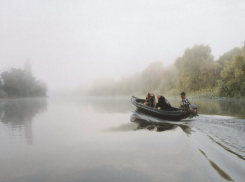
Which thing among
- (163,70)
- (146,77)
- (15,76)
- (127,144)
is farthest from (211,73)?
(15,76)

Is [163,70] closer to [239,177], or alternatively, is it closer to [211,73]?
[211,73]

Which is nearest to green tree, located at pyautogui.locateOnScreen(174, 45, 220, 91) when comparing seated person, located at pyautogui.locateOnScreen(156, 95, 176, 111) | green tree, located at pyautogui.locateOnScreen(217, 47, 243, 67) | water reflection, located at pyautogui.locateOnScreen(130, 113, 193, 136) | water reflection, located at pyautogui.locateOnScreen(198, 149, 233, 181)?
green tree, located at pyautogui.locateOnScreen(217, 47, 243, 67)

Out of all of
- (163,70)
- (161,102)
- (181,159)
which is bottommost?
(181,159)

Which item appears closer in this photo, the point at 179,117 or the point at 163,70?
the point at 179,117

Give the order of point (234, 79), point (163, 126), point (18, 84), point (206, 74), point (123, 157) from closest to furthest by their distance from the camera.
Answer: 1. point (123, 157)
2. point (163, 126)
3. point (234, 79)
4. point (206, 74)
5. point (18, 84)

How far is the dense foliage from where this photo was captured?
69688mm

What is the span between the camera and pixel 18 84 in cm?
7238

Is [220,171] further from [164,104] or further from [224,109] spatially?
[224,109]

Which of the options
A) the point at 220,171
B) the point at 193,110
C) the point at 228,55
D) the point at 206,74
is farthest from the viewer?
the point at 228,55

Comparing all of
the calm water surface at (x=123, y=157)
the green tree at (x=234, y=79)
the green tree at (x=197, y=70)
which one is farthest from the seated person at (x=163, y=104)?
the green tree at (x=197, y=70)

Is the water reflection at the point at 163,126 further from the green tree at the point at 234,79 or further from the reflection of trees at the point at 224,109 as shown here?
the green tree at the point at 234,79

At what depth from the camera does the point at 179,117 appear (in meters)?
13.8

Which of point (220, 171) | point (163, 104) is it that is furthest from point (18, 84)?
point (220, 171)

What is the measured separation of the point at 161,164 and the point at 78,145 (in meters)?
3.83
